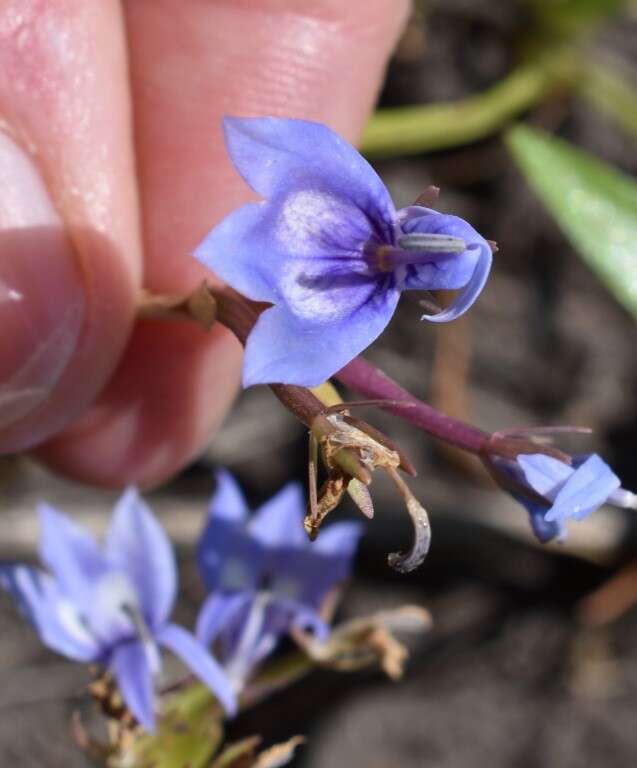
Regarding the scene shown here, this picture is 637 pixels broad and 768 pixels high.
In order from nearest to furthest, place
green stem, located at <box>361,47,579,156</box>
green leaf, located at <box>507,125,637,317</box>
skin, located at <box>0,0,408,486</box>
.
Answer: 1. skin, located at <box>0,0,408,486</box>
2. green leaf, located at <box>507,125,637,317</box>
3. green stem, located at <box>361,47,579,156</box>

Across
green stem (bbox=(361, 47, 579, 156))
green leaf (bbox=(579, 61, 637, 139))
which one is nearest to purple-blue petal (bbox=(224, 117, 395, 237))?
green stem (bbox=(361, 47, 579, 156))

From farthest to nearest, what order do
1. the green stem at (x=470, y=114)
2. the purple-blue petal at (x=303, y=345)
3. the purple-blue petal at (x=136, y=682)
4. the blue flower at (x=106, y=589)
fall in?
the green stem at (x=470, y=114) < the blue flower at (x=106, y=589) < the purple-blue petal at (x=136, y=682) < the purple-blue petal at (x=303, y=345)

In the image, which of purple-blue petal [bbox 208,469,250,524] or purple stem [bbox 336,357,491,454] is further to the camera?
purple-blue petal [bbox 208,469,250,524]

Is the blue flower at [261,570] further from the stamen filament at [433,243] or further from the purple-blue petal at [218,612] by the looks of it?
the stamen filament at [433,243]


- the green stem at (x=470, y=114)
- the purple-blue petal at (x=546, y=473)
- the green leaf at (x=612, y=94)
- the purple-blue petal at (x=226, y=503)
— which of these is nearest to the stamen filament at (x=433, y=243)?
the purple-blue petal at (x=546, y=473)

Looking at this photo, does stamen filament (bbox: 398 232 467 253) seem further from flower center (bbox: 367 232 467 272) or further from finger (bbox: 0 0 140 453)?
finger (bbox: 0 0 140 453)

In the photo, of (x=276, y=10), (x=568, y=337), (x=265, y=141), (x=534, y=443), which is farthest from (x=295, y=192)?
(x=568, y=337)
